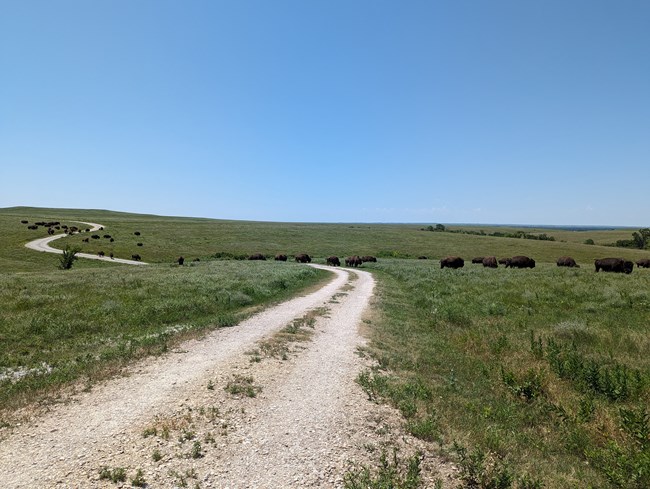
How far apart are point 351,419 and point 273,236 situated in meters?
89.4

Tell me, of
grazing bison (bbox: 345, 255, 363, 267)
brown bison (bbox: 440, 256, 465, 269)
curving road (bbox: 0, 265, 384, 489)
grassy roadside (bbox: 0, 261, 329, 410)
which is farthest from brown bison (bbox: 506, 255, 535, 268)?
curving road (bbox: 0, 265, 384, 489)

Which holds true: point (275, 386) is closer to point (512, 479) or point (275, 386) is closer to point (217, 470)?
point (217, 470)

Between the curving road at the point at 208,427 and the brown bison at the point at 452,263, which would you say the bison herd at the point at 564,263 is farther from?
the curving road at the point at 208,427

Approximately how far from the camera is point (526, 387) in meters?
9.87

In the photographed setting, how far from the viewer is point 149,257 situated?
6606 cm

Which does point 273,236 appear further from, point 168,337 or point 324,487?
point 324,487

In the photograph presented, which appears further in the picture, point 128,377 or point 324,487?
point 128,377

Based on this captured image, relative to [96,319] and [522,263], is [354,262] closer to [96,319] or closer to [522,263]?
[522,263]

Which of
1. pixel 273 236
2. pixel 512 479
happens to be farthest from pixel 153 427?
pixel 273 236

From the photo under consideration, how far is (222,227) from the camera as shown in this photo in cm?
10769

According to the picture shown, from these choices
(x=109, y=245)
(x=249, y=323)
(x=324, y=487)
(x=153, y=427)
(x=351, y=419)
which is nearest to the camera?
(x=324, y=487)

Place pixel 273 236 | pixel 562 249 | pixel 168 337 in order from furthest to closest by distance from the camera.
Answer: pixel 273 236 < pixel 562 249 < pixel 168 337

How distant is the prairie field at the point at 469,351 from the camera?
693 cm

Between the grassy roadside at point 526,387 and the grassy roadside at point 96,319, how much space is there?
7.85m
